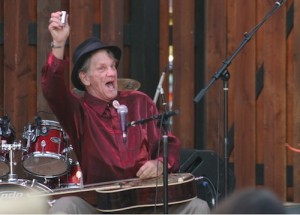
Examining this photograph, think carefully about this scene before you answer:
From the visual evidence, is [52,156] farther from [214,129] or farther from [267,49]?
[267,49]

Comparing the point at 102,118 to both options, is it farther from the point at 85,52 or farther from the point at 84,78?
the point at 85,52

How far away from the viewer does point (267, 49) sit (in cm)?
682

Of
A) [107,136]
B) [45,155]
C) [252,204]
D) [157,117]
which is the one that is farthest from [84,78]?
[252,204]

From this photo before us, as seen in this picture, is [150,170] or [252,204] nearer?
[252,204]

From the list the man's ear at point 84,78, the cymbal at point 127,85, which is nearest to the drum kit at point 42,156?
the cymbal at point 127,85

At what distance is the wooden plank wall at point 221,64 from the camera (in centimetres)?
669

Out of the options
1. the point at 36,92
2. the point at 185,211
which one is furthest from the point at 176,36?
the point at 185,211

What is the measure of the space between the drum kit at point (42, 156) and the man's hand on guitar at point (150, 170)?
37.8 inches

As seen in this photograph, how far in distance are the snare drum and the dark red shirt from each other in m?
0.77

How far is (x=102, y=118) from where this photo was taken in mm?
4770

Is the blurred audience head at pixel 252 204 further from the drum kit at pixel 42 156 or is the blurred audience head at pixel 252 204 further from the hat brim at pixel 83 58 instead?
the drum kit at pixel 42 156

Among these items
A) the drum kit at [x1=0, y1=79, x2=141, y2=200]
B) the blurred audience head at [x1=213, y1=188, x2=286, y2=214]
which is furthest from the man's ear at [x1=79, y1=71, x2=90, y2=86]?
the blurred audience head at [x1=213, y1=188, x2=286, y2=214]

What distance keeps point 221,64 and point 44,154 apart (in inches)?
81.7

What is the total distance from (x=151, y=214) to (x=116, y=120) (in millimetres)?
710
